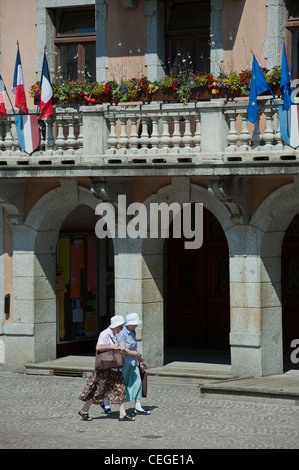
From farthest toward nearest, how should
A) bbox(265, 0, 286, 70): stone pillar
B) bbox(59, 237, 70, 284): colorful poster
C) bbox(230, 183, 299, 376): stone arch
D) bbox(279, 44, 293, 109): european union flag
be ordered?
bbox(59, 237, 70, 284): colorful poster, bbox(265, 0, 286, 70): stone pillar, bbox(230, 183, 299, 376): stone arch, bbox(279, 44, 293, 109): european union flag

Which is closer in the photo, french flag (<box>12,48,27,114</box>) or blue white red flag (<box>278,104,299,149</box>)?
blue white red flag (<box>278,104,299,149</box>)

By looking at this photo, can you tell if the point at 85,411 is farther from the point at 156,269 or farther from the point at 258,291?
the point at 156,269

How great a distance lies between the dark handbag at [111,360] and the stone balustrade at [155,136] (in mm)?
4251

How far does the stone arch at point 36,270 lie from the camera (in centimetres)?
2506

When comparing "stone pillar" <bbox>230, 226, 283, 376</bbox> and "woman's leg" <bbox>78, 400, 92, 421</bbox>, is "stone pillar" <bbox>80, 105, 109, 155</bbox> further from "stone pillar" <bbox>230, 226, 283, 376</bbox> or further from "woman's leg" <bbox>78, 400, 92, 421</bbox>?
"woman's leg" <bbox>78, 400, 92, 421</bbox>

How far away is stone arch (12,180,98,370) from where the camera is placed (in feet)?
82.2

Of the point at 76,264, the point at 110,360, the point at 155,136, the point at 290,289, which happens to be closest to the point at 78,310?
the point at 76,264

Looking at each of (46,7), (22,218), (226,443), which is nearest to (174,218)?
(22,218)

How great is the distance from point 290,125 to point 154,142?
2.69 m

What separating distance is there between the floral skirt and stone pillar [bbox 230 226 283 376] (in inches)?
151

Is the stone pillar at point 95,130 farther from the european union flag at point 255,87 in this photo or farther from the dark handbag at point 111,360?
the dark handbag at point 111,360

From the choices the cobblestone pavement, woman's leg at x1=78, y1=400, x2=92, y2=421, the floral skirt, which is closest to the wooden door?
the cobblestone pavement

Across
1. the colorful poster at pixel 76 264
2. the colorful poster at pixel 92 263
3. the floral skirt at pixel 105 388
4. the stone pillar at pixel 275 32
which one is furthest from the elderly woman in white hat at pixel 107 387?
the colorful poster at pixel 92 263

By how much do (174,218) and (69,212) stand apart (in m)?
2.24
